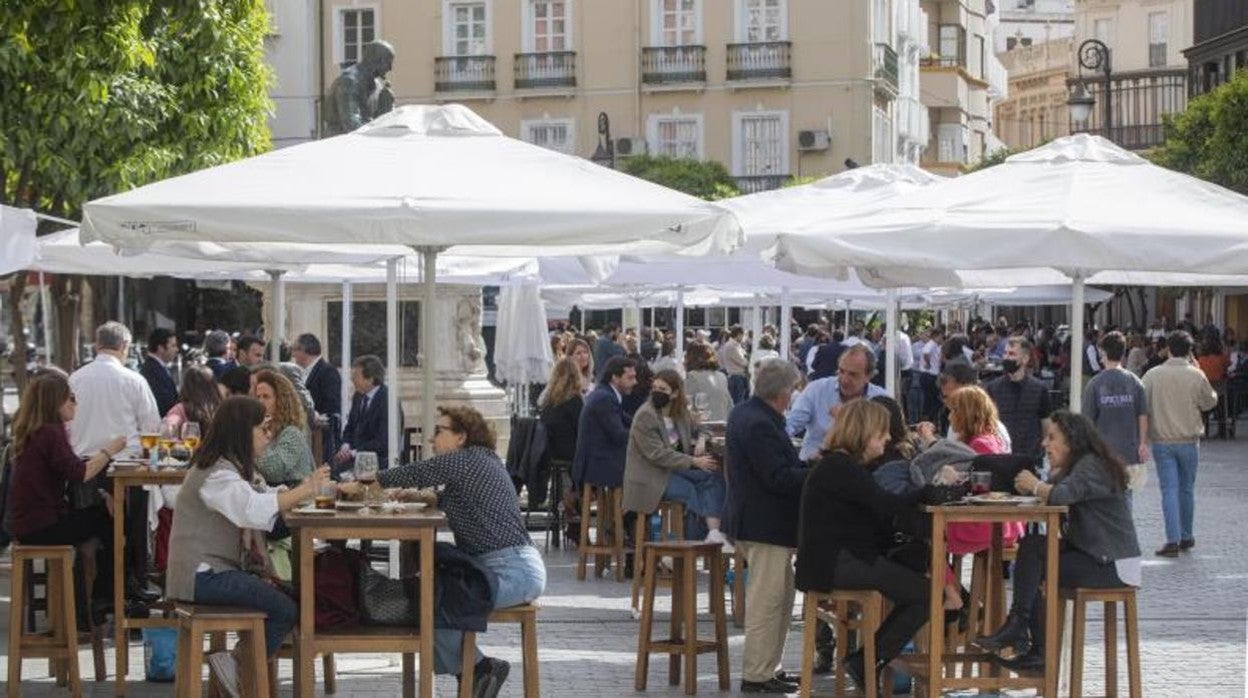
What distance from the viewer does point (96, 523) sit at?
12812mm

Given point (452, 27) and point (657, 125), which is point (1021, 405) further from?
point (452, 27)

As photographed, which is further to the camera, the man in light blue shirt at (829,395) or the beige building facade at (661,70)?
the beige building facade at (661,70)

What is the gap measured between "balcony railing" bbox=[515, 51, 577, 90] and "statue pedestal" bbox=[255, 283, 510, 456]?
4145 cm

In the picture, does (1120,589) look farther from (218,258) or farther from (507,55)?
(507,55)

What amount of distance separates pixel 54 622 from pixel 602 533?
620 cm

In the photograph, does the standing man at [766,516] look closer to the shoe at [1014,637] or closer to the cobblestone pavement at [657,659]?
the cobblestone pavement at [657,659]

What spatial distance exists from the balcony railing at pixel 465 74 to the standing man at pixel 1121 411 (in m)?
50.2

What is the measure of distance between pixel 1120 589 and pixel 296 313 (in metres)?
15.2

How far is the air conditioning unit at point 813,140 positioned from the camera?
65.4 metres

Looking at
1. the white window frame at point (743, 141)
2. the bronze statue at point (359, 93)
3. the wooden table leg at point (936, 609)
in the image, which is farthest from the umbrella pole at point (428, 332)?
the white window frame at point (743, 141)

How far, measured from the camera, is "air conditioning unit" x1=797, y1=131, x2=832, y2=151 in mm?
65375

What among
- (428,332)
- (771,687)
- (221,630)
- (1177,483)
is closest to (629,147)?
(1177,483)

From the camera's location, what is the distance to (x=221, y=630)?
10.5m

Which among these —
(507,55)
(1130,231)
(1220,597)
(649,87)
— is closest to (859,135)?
(649,87)
